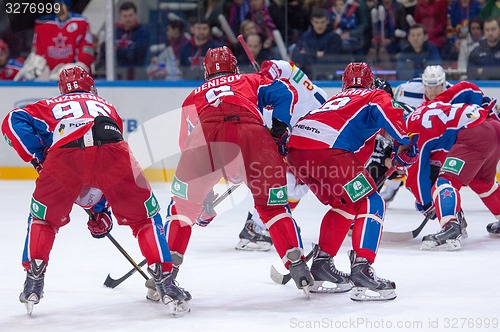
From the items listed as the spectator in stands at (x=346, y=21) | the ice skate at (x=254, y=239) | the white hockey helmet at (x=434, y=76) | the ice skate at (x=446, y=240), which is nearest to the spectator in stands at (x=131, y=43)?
the spectator in stands at (x=346, y=21)

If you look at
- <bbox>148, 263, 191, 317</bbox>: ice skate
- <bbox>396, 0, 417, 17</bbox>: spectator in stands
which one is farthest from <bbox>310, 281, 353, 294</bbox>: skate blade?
<bbox>396, 0, 417, 17</bbox>: spectator in stands

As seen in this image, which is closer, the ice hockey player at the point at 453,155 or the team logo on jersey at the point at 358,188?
the team logo on jersey at the point at 358,188

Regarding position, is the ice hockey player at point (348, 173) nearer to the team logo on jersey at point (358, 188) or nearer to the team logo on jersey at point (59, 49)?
the team logo on jersey at point (358, 188)

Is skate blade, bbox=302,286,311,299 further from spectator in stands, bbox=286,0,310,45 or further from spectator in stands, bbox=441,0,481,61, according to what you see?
spectator in stands, bbox=286,0,310,45

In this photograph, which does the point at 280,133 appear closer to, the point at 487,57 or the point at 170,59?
the point at 487,57

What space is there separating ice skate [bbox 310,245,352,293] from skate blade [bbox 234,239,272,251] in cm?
110

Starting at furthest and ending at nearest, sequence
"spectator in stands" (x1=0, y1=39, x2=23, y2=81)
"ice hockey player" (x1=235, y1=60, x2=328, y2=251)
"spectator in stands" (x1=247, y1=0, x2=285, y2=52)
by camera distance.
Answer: "spectator in stands" (x1=0, y1=39, x2=23, y2=81)
"spectator in stands" (x1=247, y1=0, x2=285, y2=52)
"ice hockey player" (x1=235, y1=60, x2=328, y2=251)

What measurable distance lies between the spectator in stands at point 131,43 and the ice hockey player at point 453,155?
3.69 metres

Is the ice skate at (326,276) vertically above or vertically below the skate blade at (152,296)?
above

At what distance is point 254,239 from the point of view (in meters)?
5.58

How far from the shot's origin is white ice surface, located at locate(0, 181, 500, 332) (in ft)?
12.6

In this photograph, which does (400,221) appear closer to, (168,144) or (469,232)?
(469,232)

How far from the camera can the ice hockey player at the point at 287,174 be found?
5590 mm

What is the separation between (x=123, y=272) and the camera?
4.91 m
